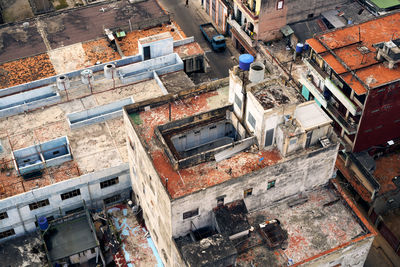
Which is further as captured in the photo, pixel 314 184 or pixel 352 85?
pixel 352 85

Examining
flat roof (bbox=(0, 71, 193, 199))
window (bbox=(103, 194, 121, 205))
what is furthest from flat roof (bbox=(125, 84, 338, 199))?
window (bbox=(103, 194, 121, 205))

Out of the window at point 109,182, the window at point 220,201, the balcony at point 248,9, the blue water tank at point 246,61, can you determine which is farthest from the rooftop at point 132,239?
the balcony at point 248,9

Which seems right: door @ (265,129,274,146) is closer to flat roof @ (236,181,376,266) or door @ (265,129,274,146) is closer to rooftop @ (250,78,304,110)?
rooftop @ (250,78,304,110)

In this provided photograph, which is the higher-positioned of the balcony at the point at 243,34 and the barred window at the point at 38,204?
the balcony at the point at 243,34

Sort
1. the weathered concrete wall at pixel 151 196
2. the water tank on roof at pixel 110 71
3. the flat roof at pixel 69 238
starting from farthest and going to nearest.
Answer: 1. the water tank on roof at pixel 110 71
2. the flat roof at pixel 69 238
3. the weathered concrete wall at pixel 151 196

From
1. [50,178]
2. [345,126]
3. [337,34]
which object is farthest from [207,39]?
[50,178]

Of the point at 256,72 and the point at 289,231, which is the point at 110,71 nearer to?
the point at 256,72

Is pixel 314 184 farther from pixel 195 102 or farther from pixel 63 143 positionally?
pixel 63 143

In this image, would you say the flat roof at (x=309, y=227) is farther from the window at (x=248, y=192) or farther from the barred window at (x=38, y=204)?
the barred window at (x=38, y=204)
